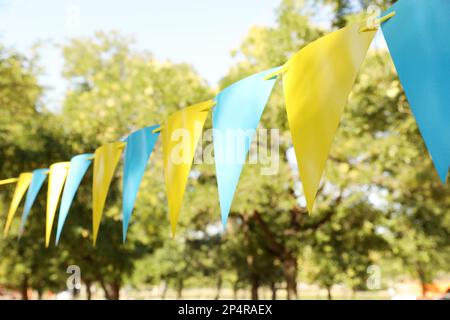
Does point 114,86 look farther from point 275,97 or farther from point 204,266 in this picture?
point 204,266

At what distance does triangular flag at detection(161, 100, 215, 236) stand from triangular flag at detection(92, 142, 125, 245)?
745 millimetres

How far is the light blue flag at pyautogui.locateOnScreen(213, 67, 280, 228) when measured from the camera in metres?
2.44

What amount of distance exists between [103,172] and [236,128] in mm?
1534

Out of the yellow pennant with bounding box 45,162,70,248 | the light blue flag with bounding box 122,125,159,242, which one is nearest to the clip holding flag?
the light blue flag with bounding box 122,125,159,242

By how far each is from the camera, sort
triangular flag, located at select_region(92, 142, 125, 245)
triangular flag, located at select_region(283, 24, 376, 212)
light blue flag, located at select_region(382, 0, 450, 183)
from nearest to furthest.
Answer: light blue flag, located at select_region(382, 0, 450, 183), triangular flag, located at select_region(283, 24, 376, 212), triangular flag, located at select_region(92, 142, 125, 245)

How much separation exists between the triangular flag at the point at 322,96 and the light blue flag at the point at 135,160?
147 centimetres

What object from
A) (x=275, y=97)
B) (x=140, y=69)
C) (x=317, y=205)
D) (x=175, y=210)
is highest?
(x=140, y=69)

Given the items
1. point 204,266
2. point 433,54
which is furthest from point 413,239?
A: point 204,266

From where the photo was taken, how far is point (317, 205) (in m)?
11.3

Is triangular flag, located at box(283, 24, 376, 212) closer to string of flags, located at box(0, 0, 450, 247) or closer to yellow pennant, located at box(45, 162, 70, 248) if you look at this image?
string of flags, located at box(0, 0, 450, 247)

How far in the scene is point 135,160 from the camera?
11.1 ft

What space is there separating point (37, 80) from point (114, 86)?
6.10 ft

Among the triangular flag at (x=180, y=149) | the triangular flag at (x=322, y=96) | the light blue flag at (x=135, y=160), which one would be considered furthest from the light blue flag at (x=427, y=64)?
the light blue flag at (x=135, y=160)

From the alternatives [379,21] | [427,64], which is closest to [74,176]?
[379,21]
